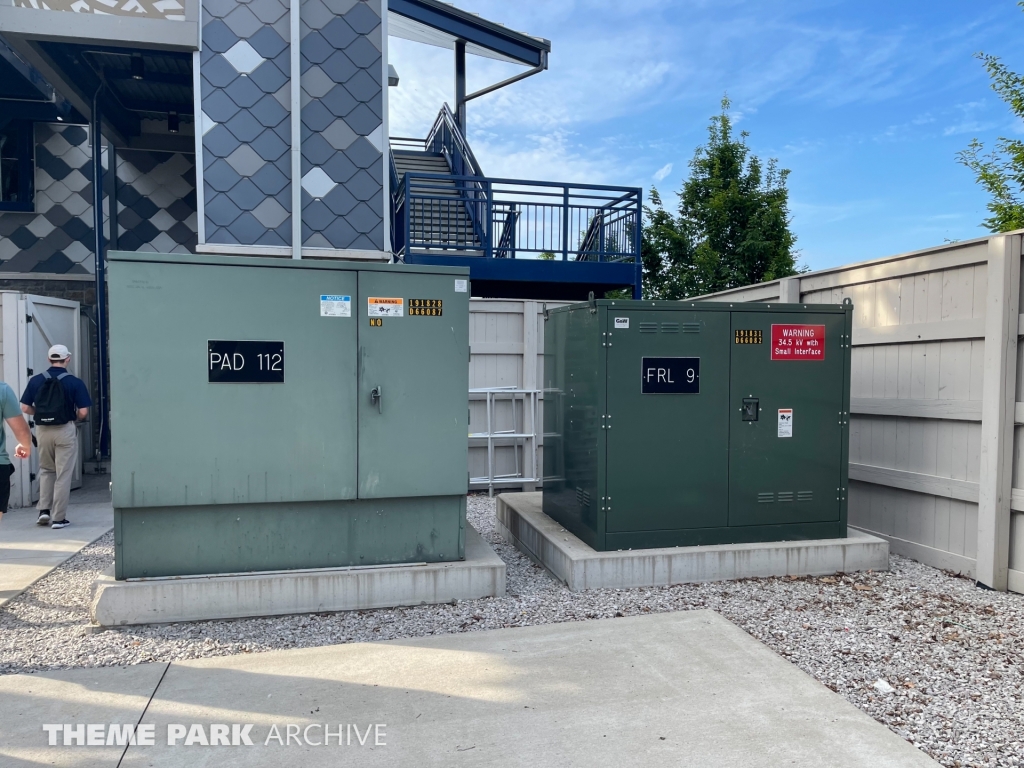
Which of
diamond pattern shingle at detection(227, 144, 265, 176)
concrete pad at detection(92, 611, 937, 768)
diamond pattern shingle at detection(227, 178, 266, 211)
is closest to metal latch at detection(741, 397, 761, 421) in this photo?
concrete pad at detection(92, 611, 937, 768)

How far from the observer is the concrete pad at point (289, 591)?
14.0 feet

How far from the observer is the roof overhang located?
12.3 m

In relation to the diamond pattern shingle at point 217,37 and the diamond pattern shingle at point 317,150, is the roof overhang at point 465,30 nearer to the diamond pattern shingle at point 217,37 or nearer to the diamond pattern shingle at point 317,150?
the diamond pattern shingle at point 217,37

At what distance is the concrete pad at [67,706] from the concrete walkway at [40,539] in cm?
170

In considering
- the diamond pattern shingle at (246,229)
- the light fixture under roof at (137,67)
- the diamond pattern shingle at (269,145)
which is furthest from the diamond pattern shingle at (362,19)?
the light fixture under roof at (137,67)

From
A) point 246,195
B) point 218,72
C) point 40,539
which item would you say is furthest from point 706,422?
point 40,539

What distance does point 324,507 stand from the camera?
4609mm

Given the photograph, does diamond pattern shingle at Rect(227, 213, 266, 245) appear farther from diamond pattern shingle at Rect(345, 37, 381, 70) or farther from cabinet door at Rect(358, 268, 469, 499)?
cabinet door at Rect(358, 268, 469, 499)

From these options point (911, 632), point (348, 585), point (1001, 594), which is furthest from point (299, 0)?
point (1001, 594)

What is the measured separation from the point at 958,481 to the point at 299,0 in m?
7.22

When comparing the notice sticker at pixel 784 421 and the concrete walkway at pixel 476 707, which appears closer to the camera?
the concrete walkway at pixel 476 707

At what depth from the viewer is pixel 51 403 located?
6.74 m

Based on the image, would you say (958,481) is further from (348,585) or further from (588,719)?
(348,585)

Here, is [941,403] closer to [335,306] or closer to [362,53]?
[335,306]
